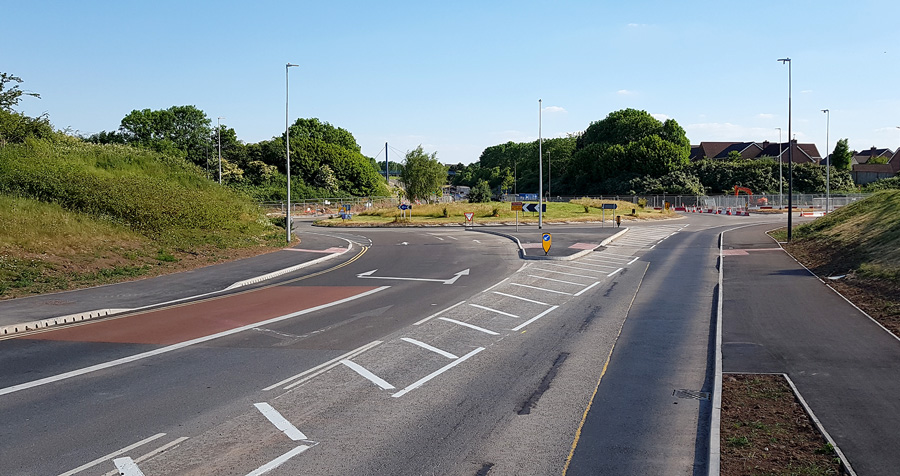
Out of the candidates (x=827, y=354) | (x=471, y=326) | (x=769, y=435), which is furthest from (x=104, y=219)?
(x=769, y=435)

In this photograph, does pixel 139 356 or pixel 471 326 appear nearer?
pixel 139 356

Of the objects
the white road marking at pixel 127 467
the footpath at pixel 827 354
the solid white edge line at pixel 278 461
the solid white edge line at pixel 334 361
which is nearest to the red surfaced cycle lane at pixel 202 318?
the solid white edge line at pixel 334 361

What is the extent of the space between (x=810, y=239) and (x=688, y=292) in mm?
17358

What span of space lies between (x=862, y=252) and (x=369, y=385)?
21.0 m

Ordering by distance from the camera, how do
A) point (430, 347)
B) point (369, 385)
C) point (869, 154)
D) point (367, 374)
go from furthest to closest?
1. point (869, 154)
2. point (430, 347)
3. point (367, 374)
4. point (369, 385)

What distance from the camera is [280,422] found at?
838 cm

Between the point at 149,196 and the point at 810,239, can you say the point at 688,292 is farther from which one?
the point at 149,196

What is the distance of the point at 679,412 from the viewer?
8.95m

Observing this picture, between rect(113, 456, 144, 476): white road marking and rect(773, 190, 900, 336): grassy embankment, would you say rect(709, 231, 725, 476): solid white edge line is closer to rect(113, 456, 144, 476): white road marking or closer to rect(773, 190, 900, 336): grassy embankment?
rect(773, 190, 900, 336): grassy embankment

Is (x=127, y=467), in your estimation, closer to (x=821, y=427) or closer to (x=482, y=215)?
(x=821, y=427)

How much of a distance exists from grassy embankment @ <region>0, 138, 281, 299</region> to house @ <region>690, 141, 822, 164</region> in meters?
97.9

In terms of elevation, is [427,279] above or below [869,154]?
below

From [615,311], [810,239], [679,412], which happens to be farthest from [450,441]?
[810,239]

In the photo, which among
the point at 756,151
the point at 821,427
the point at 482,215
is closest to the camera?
the point at 821,427
